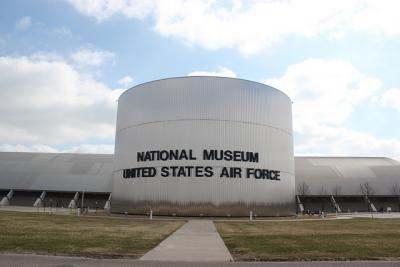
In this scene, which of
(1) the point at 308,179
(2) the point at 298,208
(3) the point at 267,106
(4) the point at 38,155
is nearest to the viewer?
(3) the point at 267,106

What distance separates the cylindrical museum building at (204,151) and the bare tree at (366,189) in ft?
94.4

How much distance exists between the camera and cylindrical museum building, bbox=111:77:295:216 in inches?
1848

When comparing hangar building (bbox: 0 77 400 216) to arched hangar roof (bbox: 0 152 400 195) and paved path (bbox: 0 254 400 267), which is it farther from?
paved path (bbox: 0 254 400 267)

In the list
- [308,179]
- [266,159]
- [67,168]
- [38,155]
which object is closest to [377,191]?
[308,179]

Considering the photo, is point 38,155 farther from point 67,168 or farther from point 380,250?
point 380,250

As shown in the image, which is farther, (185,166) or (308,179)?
(308,179)

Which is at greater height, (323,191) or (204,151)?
(204,151)

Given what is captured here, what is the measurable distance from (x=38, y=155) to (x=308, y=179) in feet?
174

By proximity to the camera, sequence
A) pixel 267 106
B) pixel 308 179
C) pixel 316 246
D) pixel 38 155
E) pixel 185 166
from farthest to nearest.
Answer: pixel 38 155 → pixel 308 179 → pixel 267 106 → pixel 185 166 → pixel 316 246

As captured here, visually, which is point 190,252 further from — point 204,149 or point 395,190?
point 395,190

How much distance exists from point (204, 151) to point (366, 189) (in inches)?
1635

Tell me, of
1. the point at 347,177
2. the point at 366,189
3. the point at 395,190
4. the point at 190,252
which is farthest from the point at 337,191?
the point at 190,252

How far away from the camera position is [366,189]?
76.1 metres

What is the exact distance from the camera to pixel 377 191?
76.1 meters
